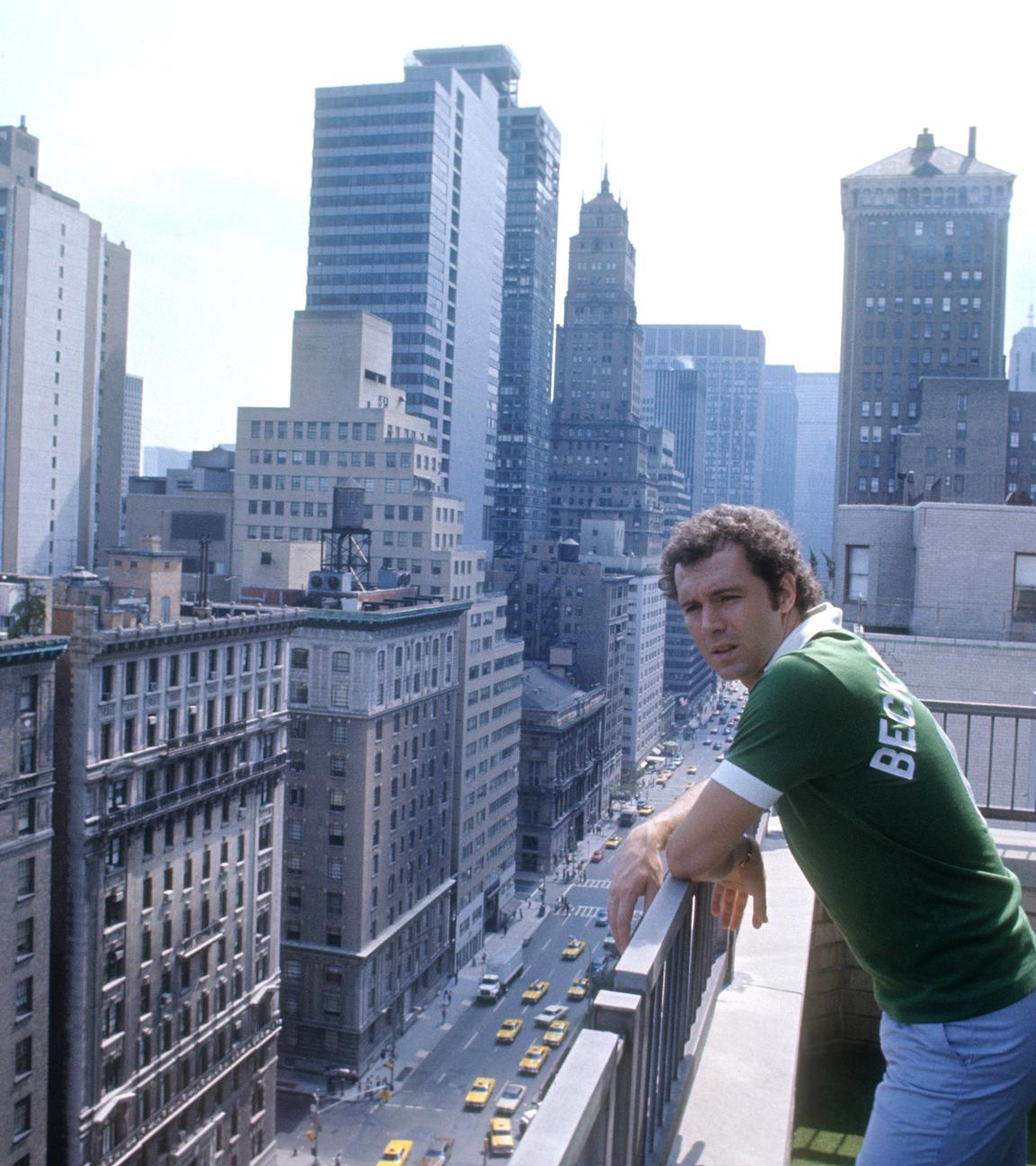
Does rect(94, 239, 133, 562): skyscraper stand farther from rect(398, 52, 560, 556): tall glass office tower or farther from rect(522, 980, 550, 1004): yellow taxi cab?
rect(522, 980, 550, 1004): yellow taxi cab

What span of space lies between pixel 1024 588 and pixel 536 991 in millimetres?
43187

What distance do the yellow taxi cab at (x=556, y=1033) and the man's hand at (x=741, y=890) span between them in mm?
50851

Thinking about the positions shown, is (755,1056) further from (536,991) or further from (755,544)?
(536,991)

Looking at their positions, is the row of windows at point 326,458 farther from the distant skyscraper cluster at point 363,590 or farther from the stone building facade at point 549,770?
the stone building facade at point 549,770

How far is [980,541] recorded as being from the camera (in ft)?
73.6

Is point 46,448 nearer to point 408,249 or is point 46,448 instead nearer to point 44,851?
point 408,249

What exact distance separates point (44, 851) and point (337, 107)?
290ft

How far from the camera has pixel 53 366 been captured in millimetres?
90375

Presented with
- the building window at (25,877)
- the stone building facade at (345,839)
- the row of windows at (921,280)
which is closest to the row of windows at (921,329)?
the row of windows at (921,280)

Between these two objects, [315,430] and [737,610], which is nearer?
[737,610]

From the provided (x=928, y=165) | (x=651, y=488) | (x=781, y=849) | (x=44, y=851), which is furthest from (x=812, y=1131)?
(x=651, y=488)

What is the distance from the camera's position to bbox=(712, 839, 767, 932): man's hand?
182 inches

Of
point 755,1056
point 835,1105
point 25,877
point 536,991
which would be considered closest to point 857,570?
point 835,1105

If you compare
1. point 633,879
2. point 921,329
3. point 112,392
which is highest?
point 921,329
